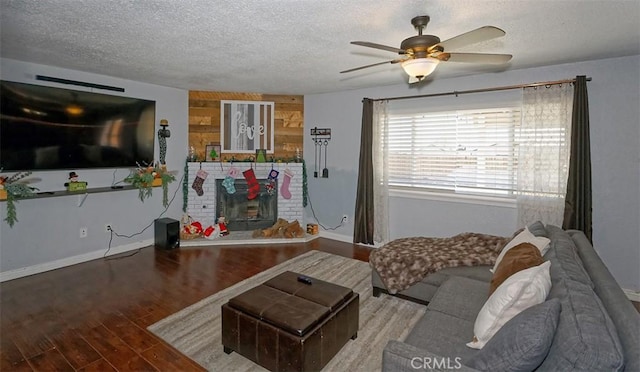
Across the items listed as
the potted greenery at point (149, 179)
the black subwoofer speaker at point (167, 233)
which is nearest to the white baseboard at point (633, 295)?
the black subwoofer speaker at point (167, 233)

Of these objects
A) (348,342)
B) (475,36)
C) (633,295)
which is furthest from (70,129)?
(633,295)

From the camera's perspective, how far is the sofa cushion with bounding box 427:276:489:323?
2.13 m

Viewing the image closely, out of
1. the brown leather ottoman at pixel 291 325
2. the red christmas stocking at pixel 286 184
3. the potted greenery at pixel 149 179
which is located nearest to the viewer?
the brown leather ottoman at pixel 291 325

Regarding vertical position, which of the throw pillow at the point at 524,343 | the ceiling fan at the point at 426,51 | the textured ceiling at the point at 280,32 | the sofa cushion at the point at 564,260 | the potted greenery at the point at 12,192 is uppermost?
the textured ceiling at the point at 280,32

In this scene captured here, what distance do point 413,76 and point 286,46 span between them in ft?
4.19

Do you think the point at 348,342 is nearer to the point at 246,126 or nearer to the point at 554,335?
the point at 554,335

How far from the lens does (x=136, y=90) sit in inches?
179

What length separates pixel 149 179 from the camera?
450cm

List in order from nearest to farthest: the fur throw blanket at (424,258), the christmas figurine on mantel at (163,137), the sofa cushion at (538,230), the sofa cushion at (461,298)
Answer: the sofa cushion at (461,298) → the sofa cushion at (538,230) → the fur throw blanket at (424,258) → the christmas figurine on mantel at (163,137)

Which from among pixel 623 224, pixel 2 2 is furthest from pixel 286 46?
pixel 623 224

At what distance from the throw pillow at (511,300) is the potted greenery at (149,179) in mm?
4313

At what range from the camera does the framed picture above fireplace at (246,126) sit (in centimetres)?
539

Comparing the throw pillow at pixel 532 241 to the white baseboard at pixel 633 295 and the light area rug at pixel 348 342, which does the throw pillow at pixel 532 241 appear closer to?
the light area rug at pixel 348 342

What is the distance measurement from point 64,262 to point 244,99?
10.9 ft
